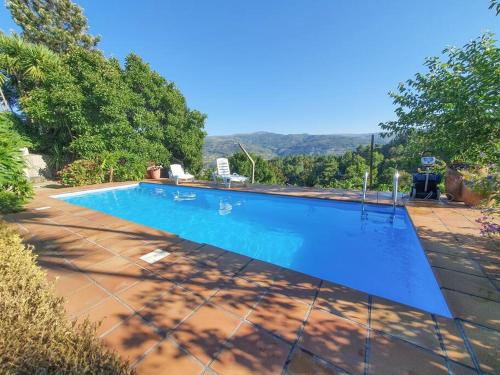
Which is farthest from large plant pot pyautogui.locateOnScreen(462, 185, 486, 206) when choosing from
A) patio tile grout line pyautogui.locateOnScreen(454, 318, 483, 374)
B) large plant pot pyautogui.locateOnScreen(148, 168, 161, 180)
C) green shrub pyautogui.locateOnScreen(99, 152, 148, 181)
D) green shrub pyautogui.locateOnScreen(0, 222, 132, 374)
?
green shrub pyautogui.locateOnScreen(99, 152, 148, 181)

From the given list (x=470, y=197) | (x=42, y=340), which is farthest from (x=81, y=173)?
(x=470, y=197)

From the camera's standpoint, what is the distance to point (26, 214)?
4.85m

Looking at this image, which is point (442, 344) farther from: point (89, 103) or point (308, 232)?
point (89, 103)

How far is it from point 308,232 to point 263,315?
11.0 feet

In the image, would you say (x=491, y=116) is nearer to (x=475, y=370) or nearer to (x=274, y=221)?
(x=475, y=370)

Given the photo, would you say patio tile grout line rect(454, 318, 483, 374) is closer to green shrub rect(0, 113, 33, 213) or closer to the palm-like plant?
green shrub rect(0, 113, 33, 213)

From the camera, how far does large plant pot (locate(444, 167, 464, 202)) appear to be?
530 cm

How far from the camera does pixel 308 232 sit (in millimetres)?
4945

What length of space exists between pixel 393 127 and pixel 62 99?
13068 mm

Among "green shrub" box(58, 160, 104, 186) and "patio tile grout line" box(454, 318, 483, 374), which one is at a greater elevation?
"green shrub" box(58, 160, 104, 186)

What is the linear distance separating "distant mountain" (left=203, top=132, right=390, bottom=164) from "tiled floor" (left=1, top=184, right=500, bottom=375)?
270 feet

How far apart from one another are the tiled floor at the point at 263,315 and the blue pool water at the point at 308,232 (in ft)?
1.10

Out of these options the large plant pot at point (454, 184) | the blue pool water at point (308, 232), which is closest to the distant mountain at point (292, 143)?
the blue pool water at point (308, 232)

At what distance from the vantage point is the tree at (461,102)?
316 cm
